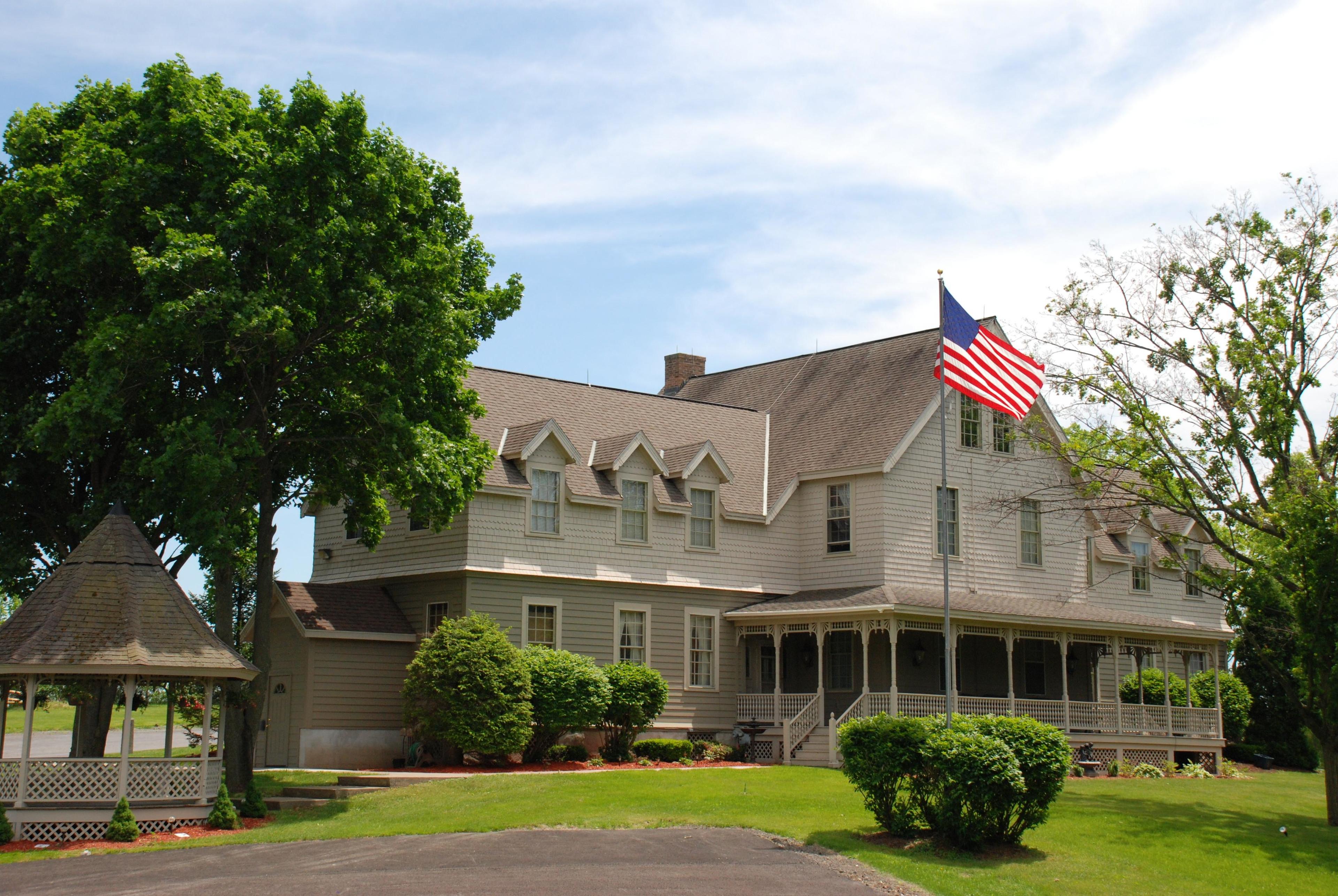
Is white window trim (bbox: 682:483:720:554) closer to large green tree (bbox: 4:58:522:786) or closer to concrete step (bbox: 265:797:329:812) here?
large green tree (bbox: 4:58:522:786)

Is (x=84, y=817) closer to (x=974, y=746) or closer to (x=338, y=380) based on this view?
(x=338, y=380)

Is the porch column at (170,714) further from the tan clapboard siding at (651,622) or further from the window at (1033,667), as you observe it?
the window at (1033,667)

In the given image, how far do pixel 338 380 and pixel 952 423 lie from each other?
17.1 metres

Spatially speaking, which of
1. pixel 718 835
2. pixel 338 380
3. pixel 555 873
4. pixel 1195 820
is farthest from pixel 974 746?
pixel 338 380

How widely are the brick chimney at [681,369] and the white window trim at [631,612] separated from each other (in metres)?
14.2

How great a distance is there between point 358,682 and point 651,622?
6997 mm

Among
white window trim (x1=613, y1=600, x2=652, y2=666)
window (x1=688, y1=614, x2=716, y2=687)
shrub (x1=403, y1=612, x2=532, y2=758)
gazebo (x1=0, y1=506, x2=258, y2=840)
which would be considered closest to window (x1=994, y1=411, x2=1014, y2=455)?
window (x1=688, y1=614, x2=716, y2=687)

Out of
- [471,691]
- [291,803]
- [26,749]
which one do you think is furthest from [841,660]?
[26,749]

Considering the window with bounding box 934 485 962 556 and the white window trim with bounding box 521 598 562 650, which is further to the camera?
the window with bounding box 934 485 962 556

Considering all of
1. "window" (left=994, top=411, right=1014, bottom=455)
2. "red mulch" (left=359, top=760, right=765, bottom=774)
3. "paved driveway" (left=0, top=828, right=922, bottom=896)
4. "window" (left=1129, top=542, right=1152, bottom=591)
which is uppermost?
"window" (left=994, top=411, right=1014, bottom=455)

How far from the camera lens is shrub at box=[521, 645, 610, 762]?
27359 mm

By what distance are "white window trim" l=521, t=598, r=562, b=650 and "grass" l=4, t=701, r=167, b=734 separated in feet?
80.4

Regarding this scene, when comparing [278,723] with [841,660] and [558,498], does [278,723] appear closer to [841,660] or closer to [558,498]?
[558,498]

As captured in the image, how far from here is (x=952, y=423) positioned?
34375 millimetres
